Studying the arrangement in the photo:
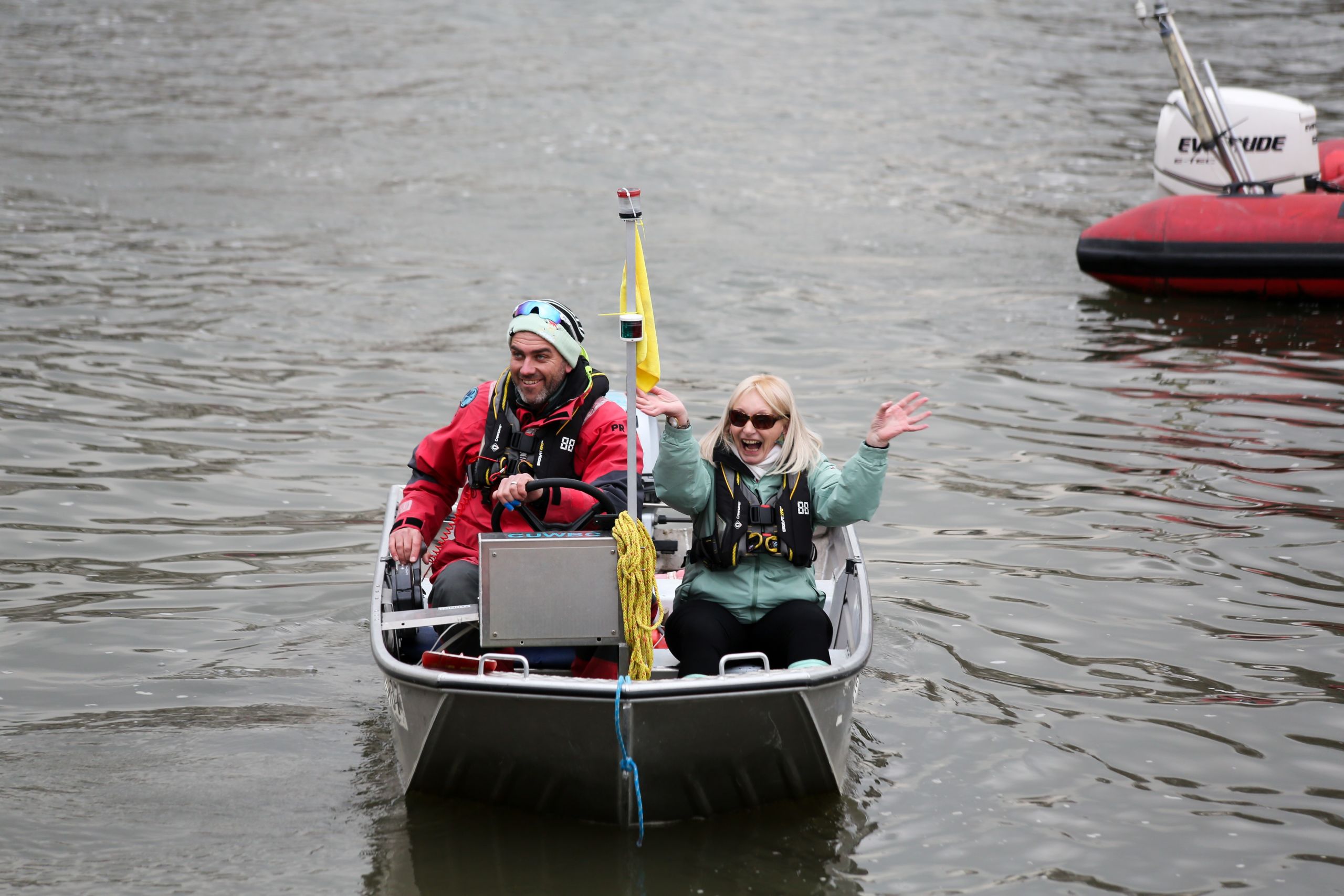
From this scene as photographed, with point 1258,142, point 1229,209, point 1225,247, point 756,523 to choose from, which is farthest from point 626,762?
point 1258,142

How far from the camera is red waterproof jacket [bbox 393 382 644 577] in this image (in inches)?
195

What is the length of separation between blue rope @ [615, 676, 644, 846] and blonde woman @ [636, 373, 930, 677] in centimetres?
45

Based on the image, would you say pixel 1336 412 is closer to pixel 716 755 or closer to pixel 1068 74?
pixel 716 755

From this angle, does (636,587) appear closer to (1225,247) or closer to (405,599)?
(405,599)

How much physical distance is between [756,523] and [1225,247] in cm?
764

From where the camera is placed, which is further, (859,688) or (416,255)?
(416,255)

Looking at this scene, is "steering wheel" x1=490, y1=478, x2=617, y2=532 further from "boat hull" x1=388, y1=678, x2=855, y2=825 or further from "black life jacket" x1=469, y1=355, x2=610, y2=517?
"boat hull" x1=388, y1=678, x2=855, y2=825

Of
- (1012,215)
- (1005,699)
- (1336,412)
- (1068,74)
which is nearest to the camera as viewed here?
(1005,699)

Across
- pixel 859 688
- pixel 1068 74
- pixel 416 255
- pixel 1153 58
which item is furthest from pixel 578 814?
pixel 1153 58

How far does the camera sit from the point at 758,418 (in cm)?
474

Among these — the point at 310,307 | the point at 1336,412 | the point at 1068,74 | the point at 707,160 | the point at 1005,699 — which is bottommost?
the point at 1005,699

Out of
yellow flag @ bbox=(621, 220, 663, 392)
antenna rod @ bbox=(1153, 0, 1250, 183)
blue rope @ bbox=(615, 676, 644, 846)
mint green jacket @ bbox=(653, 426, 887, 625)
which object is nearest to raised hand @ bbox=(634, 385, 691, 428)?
yellow flag @ bbox=(621, 220, 663, 392)

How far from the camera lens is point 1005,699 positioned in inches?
221

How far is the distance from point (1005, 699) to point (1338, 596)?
1820 mm
